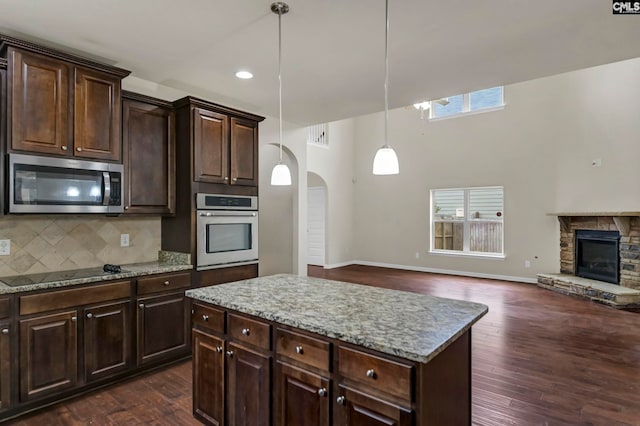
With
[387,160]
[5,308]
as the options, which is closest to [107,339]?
[5,308]

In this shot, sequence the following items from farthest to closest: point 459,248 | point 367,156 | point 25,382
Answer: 1. point 367,156
2. point 459,248
3. point 25,382

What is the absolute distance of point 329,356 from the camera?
152 centimetres

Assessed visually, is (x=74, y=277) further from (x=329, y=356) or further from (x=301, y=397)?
(x=329, y=356)

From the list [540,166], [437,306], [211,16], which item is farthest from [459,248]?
[211,16]

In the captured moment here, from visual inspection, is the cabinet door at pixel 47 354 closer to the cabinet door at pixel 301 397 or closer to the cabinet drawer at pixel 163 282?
the cabinet drawer at pixel 163 282

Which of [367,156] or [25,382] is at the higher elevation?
[367,156]

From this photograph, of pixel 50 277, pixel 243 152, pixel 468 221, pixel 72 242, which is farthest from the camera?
pixel 468 221

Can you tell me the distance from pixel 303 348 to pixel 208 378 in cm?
86

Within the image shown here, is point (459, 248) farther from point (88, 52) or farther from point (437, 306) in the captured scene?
point (88, 52)

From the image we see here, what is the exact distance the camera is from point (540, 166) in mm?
6648

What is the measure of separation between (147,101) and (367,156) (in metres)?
6.56

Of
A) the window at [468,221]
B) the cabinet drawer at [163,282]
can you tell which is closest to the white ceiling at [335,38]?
the cabinet drawer at [163,282]

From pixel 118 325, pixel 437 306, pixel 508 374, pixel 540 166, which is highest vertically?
pixel 540 166

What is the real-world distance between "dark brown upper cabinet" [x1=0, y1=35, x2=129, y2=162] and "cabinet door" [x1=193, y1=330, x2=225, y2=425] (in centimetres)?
177
